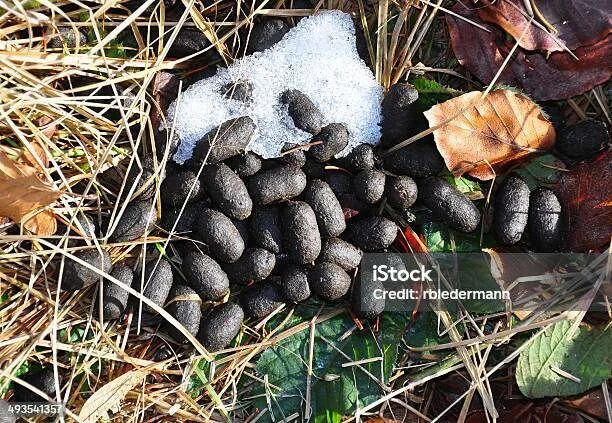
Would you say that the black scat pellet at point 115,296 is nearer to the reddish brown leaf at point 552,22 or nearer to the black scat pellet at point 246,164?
the black scat pellet at point 246,164

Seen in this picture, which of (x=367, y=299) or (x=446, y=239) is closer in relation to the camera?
(x=367, y=299)

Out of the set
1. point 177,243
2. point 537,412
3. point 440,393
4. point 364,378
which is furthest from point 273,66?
point 537,412

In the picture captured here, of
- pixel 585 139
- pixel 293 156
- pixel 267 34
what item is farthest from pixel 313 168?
pixel 585 139

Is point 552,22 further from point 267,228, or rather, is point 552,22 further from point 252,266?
point 252,266

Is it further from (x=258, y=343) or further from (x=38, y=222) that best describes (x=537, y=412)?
(x=38, y=222)

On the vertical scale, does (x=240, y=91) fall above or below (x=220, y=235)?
above

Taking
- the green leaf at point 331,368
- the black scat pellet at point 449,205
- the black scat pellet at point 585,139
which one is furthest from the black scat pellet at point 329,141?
the black scat pellet at point 585,139

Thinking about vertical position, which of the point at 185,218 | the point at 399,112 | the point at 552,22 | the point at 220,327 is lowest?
the point at 220,327
